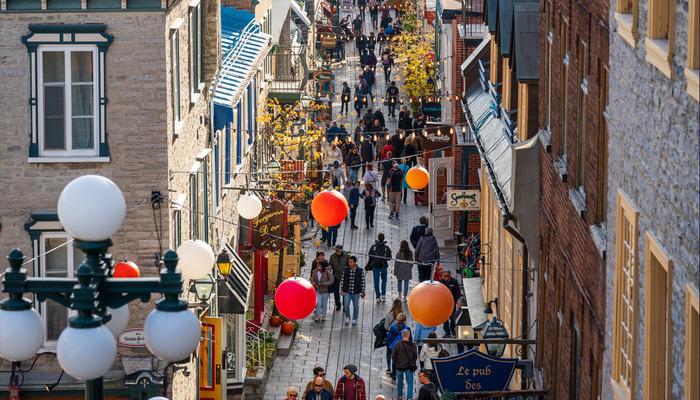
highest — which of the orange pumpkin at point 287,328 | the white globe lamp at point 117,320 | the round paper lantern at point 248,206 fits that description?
the white globe lamp at point 117,320

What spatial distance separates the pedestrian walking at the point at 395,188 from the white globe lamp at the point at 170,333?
3246cm

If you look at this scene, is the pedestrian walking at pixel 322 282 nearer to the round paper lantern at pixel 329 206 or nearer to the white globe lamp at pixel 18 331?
the round paper lantern at pixel 329 206

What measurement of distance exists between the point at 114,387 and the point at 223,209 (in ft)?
27.8

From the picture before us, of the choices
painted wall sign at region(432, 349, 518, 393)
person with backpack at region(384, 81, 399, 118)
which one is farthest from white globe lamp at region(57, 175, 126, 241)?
person with backpack at region(384, 81, 399, 118)

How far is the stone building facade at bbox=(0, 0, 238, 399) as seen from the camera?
876 inches

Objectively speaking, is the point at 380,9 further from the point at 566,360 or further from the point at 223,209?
the point at 566,360

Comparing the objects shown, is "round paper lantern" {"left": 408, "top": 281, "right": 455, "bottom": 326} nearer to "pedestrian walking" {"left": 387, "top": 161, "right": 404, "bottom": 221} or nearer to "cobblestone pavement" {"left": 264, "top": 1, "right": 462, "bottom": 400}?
"cobblestone pavement" {"left": 264, "top": 1, "right": 462, "bottom": 400}

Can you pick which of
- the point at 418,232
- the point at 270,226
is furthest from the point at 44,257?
the point at 418,232

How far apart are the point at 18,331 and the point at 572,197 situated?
8.42 meters

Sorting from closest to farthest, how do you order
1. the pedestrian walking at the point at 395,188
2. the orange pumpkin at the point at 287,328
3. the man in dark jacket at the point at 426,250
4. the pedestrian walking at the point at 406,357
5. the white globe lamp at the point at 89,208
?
the white globe lamp at the point at 89,208, the pedestrian walking at the point at 406,357, the orange pumpkin at the point at 287,328, the man in dark jacket at the point at 426,250, the pedestrian walking at the point at 395,188

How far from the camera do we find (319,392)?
24.4 meters

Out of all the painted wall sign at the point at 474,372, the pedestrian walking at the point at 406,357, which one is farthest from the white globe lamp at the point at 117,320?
the pedestrian walking at the point at 406,357

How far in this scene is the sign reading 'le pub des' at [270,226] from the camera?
3244cm

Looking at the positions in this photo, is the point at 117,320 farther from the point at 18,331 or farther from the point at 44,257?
the point at 44,257
